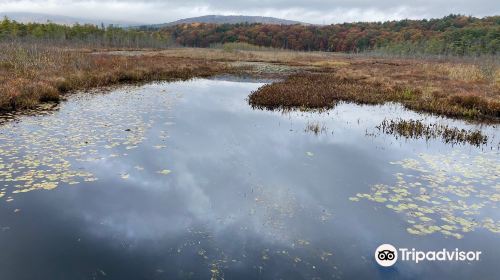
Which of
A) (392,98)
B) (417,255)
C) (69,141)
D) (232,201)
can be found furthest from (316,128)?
(392,98)

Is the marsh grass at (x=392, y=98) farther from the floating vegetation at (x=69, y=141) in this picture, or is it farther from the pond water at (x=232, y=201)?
the floating vegetation at (x=69, y=141)

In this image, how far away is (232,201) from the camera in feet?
27.7

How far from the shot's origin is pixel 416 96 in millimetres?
24359

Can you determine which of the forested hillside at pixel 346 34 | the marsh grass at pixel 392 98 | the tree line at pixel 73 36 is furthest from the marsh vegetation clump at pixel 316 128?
the forested hillside at pixel 346 34

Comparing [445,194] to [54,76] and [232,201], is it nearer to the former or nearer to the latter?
[232,201]

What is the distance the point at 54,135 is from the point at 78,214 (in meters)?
6.57

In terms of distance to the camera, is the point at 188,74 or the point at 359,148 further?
the point at 188,74

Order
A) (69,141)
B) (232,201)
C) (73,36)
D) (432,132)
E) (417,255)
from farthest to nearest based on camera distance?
(73,36) → (432,132) → (69,141) → (232,201) → (417,255)

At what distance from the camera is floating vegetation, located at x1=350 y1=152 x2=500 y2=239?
7.62 metres

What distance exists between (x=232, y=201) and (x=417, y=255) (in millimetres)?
3958

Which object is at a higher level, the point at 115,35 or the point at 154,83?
the point at 115,35

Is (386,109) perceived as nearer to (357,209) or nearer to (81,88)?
(357,209)

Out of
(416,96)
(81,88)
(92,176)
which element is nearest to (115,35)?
(81,88)

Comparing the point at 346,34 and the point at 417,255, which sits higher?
the point at 346,34
